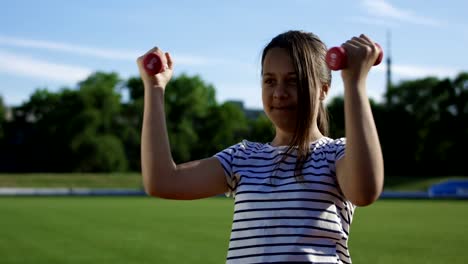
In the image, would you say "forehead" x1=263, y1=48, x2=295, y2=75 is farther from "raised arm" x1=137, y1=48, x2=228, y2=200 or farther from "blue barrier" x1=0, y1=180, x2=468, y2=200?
"blue barrier" x1=0, y1=180, x2=468, y2=200

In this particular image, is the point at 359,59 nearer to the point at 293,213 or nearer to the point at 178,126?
the point at 293,213

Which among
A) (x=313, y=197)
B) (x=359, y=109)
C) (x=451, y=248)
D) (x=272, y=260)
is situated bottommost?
(x=451, y=248)

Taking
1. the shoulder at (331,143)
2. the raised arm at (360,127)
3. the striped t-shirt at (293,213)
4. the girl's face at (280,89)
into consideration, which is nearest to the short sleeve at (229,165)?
the striped t-shirt at (293,213)

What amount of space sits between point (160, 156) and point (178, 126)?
7905cm

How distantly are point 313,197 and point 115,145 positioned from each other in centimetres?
7490

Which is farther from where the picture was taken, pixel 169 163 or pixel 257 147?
pixel 257 147

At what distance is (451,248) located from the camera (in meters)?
13.3

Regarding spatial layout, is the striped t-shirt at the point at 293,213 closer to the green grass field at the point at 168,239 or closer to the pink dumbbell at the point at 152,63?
the pink dumbbell at the point at 152,63

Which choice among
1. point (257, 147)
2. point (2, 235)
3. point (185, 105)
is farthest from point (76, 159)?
point (257, 147)

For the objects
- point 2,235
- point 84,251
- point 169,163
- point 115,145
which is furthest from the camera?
point 115,145

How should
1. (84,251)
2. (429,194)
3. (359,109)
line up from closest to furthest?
(359,109)
(84,251)
(429,194)

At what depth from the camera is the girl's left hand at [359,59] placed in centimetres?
204

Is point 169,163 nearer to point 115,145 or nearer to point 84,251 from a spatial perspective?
point 84,251

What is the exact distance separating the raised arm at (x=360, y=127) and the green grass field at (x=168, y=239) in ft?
30.2
